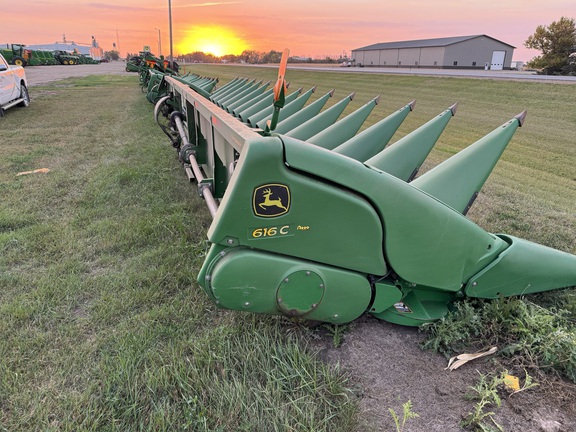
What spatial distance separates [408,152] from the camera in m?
2.65

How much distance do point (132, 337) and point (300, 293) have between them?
0.99m

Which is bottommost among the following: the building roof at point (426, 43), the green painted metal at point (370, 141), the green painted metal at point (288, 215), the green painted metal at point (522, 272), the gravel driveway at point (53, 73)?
the green painted metal at point (522, 272)

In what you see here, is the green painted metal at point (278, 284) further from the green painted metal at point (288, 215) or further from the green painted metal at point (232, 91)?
the green painted metal at point (232, 91)

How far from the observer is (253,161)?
1688mm

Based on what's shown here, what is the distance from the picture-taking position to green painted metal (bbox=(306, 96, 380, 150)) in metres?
3.11

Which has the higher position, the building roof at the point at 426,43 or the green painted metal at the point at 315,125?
the building roof at the point at 426,43

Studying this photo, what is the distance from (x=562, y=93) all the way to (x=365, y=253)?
13.9m

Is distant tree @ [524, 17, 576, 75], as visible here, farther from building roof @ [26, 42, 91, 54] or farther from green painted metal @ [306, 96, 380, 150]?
building roof @ [26, 42, 91, 54]

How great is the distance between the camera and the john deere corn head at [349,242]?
Result: 1.77 meters

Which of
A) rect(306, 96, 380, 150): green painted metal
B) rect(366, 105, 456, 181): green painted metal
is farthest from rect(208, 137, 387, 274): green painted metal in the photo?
rect(306, 96, 380, 150): green painted metal

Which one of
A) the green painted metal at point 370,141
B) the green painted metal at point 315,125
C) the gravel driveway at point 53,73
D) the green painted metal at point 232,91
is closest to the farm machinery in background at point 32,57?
the gravel driveway at point 53,73

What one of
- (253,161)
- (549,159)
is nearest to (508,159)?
(549,159)

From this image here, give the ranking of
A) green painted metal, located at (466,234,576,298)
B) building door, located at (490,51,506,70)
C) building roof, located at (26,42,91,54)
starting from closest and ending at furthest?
green painted metal, located at (466,234,576,298) < building door, located at (490,51,506,70) < building roof, located at (26,42,91,54)

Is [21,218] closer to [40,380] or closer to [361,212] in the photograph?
[40,380]
